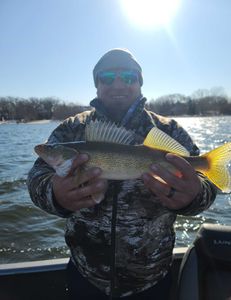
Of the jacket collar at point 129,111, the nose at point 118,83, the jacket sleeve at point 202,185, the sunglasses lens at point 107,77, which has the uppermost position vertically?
the sunglasses lens at point 107,77

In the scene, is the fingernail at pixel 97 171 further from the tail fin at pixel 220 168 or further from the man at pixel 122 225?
the tail fin at pixel 220 168

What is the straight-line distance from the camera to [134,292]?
3023mm

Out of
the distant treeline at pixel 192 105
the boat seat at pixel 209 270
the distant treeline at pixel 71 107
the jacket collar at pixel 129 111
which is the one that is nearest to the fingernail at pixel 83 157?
the jacket collar at pixel 129 111

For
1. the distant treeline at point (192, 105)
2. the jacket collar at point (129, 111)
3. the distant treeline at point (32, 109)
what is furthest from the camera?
the distant treeline at point (192, 105)

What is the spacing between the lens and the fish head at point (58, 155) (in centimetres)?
261

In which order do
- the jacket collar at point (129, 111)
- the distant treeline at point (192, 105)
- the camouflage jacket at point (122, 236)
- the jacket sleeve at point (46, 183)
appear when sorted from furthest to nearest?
1. the distant treeline at point (192, 105)
2. the jacket collar at point (129, 111)
3. the camouflage jacket at point (122, 236)
4. the jacket sleeve at point (46, 183)

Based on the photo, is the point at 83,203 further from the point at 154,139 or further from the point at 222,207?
the point at 222,207

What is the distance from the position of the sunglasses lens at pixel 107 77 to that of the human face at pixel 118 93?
1 cm

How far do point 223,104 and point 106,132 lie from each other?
129 m

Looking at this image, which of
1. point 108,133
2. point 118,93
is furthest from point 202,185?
point 118,93

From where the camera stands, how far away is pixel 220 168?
2865 mm

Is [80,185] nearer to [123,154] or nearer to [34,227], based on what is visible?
[123,154]

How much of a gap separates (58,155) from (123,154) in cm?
48

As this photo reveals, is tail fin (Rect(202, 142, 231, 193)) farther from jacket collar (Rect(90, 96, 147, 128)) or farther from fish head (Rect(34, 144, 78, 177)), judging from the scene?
fish head (Rect(34, 144, 78, 177))
